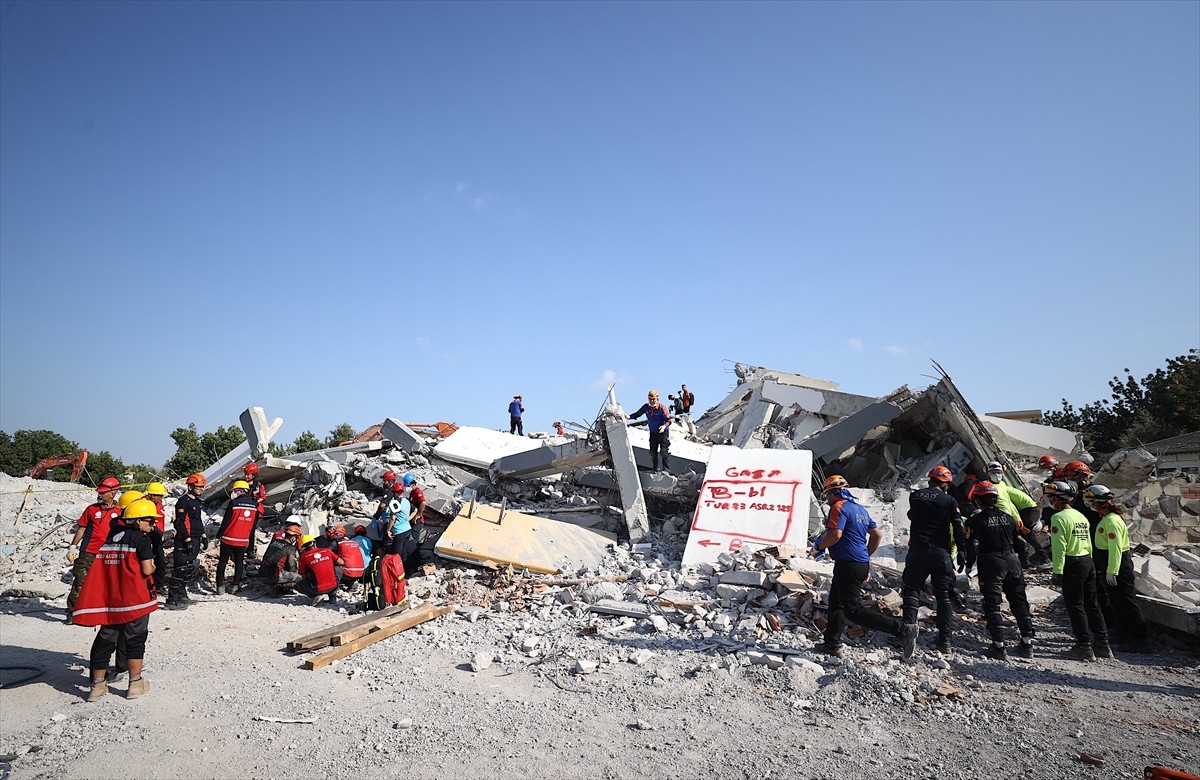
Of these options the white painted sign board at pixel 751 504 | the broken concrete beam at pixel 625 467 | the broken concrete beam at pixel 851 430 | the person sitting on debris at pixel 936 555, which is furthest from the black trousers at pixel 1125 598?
the broken concrete beam at pixel 625 467

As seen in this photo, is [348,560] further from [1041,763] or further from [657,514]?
[1041,763]

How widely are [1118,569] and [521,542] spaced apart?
630cm

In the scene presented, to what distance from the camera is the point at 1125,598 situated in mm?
6152

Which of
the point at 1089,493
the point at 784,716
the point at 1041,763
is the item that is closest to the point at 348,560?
the point at 784,716

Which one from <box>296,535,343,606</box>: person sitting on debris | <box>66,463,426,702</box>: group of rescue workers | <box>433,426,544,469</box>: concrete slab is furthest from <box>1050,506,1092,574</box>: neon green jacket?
<box>433,426,544,469</box>: concrete slab

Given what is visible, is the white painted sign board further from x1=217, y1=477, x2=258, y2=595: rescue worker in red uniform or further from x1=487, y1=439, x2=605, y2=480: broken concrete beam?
x1=217, y1=477, x2=258, y2=595: rescue worker in red uniform

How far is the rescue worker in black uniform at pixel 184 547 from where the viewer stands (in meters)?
7.74

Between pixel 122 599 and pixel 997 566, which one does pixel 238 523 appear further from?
pixel 997 566

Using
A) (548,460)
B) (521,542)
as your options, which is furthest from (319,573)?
(548,460)

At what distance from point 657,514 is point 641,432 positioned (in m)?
2.38

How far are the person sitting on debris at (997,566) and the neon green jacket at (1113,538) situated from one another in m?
0.96

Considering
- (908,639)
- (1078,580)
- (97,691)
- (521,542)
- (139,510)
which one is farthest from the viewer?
(521,542)

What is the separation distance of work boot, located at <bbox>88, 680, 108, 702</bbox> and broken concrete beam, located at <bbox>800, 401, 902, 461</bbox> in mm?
8927

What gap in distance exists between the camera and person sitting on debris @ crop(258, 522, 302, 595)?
838 cm
